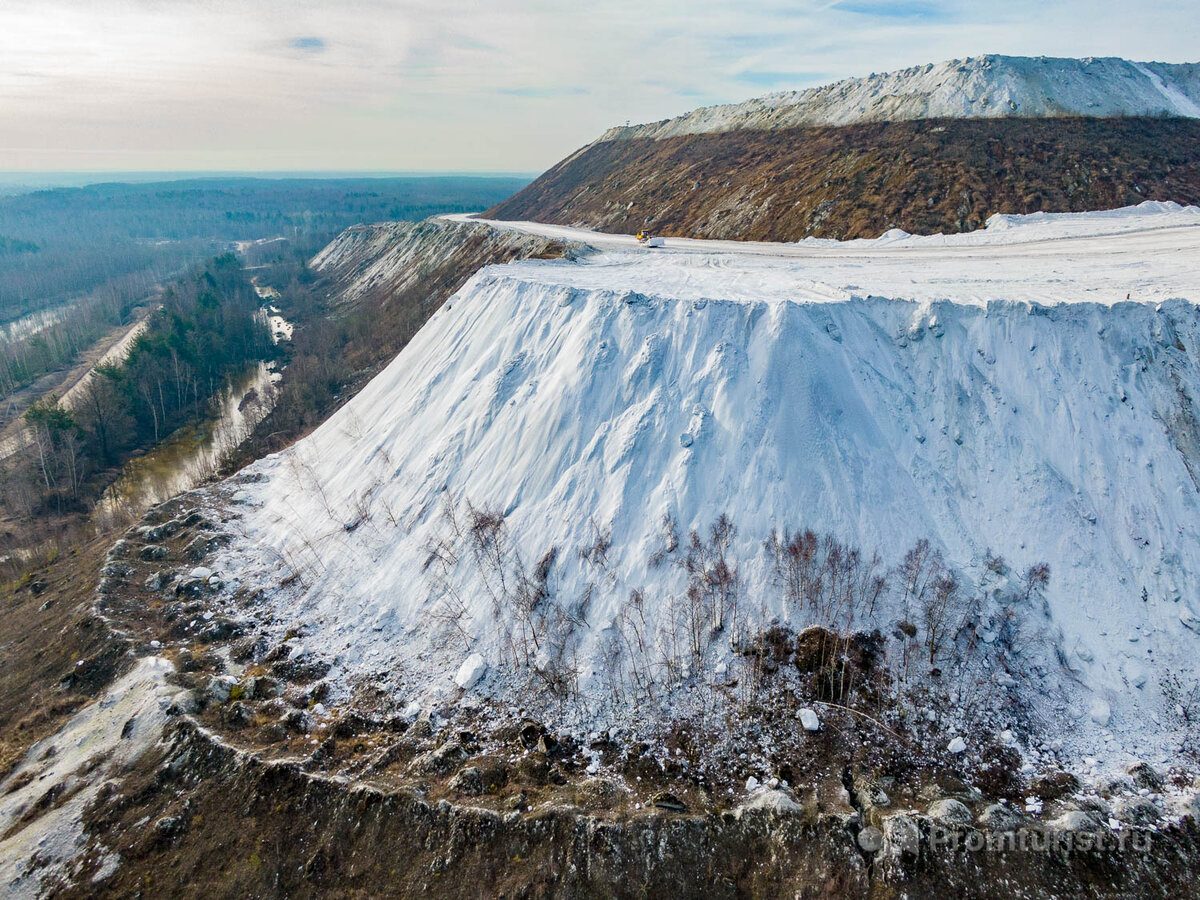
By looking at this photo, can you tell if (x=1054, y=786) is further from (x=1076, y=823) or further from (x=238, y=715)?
(x=238, y=715)

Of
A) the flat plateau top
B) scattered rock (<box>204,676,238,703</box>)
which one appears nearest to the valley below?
scattered rock (<box>204,676,238,703</box>)

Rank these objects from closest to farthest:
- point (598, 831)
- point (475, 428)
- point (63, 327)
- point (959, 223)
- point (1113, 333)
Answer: point (598, 831), point (1113, 333), point (475, 428), point (959, 223), point (63, 327)

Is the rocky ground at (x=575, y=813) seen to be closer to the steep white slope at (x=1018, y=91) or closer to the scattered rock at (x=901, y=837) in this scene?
the scattered rock at (x=901, y=837)

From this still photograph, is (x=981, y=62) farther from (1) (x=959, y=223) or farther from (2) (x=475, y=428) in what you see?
(2) (x=475, y=428)

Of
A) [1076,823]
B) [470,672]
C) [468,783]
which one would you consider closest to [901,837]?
[1076,823]

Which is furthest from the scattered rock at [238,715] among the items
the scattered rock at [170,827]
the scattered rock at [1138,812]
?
the scattered rock at [1138,812]

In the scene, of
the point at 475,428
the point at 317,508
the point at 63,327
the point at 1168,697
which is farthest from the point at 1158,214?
the point at 63,327

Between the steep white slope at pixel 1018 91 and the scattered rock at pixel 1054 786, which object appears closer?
the scattered rock at pixel 1054 786

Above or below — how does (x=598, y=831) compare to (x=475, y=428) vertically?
below
